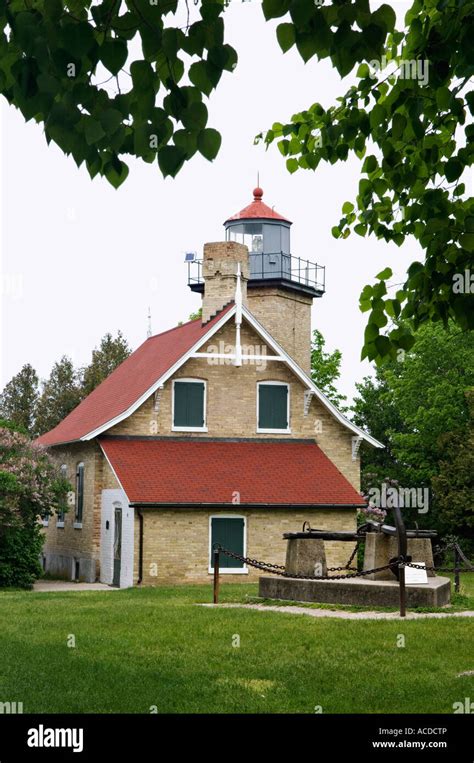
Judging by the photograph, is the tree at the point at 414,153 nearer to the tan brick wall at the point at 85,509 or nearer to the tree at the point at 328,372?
the tan brick wall at the point at 85,509

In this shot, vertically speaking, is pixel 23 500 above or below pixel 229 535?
above

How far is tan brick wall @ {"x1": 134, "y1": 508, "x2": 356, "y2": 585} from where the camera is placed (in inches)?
1156

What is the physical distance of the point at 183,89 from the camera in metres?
5.54

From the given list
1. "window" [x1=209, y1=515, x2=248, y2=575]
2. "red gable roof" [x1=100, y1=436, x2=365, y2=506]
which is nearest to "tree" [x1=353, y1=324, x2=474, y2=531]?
"red gable roof" [x1=100, y1=436, x2=365, y2=506]

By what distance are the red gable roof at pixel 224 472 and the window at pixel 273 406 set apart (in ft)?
1.83

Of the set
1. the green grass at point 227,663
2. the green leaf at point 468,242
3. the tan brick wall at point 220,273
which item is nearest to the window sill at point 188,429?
the tan brick wall at point 220,273

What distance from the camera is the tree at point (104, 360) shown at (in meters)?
59.0

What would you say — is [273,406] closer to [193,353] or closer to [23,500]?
[193,353]

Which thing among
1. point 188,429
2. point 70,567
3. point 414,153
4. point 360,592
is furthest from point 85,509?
point 414,153

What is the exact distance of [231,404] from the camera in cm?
3284

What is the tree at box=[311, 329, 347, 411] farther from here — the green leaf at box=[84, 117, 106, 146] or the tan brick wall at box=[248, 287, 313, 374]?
the green leaf at box=[84, 117, 106, 146]

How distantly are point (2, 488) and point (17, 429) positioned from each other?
4.07m

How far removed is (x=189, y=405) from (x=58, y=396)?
29.0 metres
